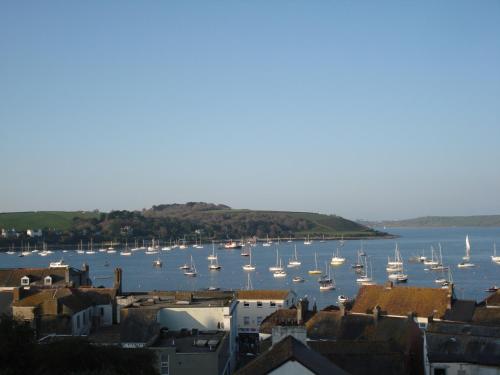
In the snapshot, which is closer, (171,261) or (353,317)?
(353,317)

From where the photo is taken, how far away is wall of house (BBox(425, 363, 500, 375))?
897 inches

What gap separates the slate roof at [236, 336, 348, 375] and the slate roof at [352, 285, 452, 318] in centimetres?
2038

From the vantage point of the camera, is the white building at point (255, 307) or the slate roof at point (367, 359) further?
the white building at point (255, 307)

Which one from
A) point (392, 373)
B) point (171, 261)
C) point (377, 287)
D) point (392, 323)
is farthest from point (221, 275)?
point (392, 373)

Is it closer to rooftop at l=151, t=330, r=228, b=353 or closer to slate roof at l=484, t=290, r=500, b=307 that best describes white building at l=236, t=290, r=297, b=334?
rooftop at l=151, t=330, r=228, b=353

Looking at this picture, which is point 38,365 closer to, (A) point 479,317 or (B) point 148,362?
(B) point 148,362

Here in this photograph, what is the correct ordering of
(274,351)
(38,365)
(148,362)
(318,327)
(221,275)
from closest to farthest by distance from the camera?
(274,351) < (38,365) < (148,362) < (318,327) < (221,275)

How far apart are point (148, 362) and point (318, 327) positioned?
13.8m

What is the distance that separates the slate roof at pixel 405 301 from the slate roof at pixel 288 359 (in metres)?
20.4

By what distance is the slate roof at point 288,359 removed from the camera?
17203 mm

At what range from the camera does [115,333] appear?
107ft

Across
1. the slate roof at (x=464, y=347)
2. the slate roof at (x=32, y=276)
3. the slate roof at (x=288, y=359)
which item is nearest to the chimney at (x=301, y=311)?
the slate roof at (x=464, y=347)

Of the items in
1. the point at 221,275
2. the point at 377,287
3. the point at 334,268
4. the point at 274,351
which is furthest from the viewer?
the point at 334,268

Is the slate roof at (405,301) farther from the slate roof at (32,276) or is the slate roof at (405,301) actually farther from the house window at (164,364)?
the slate roof at (32,276)
